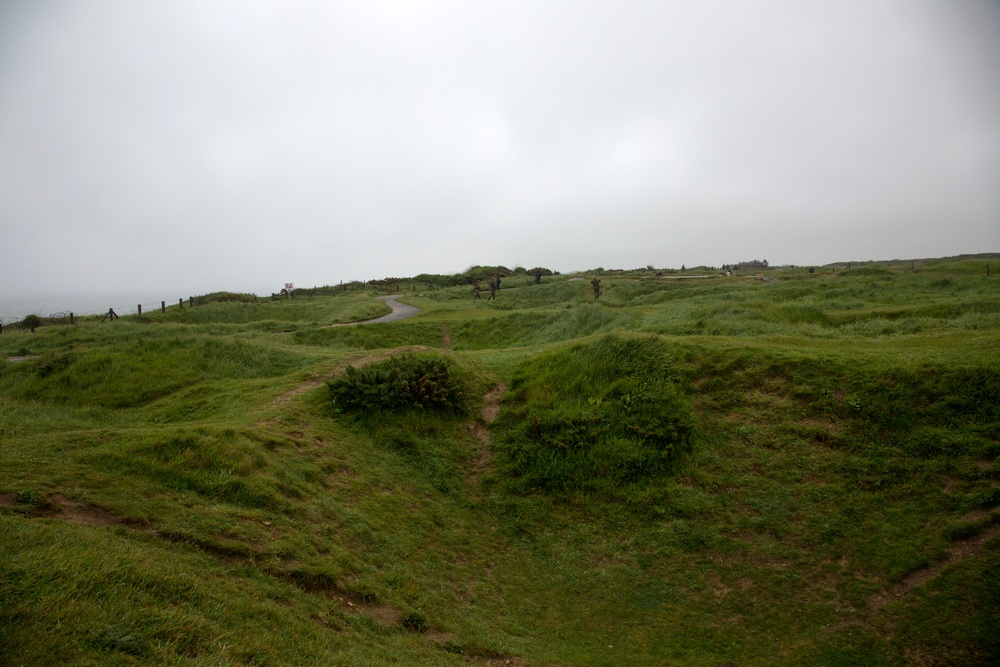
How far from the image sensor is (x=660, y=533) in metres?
8.71

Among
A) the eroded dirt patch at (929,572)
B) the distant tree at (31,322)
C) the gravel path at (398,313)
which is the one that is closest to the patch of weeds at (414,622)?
the eroded dirt patch at (929,572)

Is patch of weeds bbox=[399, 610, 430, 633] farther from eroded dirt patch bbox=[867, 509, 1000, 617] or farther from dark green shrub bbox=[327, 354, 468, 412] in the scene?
dark green shrub bbox=[327, 354, 468, 412]

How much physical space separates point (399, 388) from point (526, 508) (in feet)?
14.3

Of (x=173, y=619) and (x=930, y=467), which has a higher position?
(x=173, y=619)

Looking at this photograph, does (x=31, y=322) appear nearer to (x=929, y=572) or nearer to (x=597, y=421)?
(x=597, y=421)

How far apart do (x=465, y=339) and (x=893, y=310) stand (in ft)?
65.4

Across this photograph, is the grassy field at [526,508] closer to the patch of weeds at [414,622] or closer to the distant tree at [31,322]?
the patch of weeds at [414,622]

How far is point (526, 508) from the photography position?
9.88 metres

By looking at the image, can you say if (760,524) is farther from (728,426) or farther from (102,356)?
(102,356)

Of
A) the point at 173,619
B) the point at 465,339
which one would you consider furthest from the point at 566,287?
the point at 173,619

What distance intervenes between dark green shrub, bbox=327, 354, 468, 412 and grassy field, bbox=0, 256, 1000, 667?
67 mm

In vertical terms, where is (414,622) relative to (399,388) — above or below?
below

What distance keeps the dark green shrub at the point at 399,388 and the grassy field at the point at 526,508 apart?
0.22 ft

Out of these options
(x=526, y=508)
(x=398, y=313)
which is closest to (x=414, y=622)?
(x=526, y=508)
